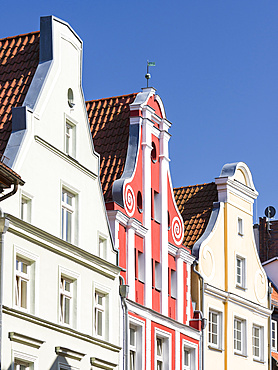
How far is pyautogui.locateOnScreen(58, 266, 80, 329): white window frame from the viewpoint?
32.6 m

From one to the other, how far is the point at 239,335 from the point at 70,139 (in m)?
14.6

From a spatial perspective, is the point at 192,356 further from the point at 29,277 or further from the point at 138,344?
the point at 29,277

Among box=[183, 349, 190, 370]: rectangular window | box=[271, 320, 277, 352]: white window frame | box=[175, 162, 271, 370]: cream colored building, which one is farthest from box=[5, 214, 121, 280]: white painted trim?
box=[271, 320, 277, 352]: white window frame

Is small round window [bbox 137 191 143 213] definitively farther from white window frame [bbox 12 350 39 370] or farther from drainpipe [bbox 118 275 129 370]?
white window frame [bbox 12 350 39 370]

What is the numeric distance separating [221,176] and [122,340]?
12157mm

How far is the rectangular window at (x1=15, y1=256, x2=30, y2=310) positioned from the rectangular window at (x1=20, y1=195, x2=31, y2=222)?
119cm

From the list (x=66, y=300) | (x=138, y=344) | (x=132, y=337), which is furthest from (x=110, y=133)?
(x=66, y=300)

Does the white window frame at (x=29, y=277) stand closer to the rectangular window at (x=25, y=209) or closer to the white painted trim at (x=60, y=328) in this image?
the white painted trim at (x=60, y=328)

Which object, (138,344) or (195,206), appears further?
(195,206)

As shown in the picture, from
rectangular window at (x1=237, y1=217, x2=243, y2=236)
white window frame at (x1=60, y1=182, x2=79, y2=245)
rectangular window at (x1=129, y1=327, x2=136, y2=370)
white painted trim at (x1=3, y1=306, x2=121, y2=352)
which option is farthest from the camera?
rectangular window at (x1=237, y1=217, x2=243, y2=236)

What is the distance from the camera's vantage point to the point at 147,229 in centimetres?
3891

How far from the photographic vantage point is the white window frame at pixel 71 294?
32.6 metres

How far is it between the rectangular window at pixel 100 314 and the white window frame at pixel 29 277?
4413mm

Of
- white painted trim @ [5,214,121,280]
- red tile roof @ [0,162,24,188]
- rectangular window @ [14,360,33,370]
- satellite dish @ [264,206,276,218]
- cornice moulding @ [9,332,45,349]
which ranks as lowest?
rectangular window @ [14,360,33,370]
